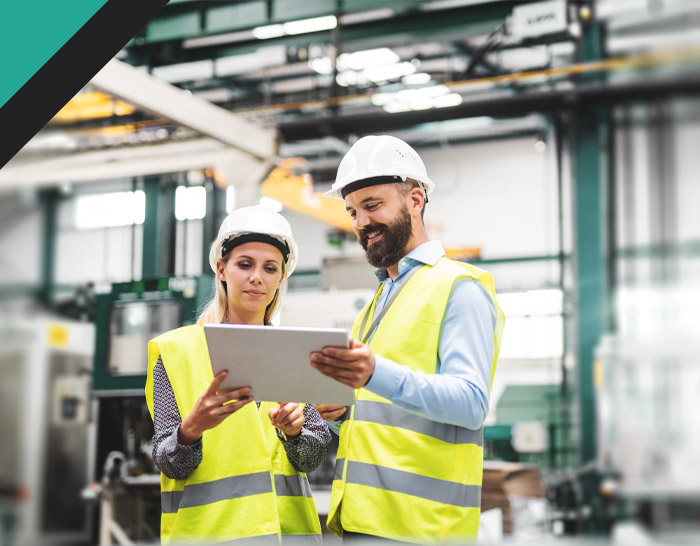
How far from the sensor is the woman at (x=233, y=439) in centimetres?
205

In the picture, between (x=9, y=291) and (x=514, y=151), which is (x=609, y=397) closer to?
(x=9, y=291)

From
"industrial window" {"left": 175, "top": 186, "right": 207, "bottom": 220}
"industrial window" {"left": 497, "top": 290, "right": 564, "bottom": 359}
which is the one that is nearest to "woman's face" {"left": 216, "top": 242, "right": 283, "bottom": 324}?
"industrial window" {"left": 175, "top": 186, "right": 207, "bottom": 220}

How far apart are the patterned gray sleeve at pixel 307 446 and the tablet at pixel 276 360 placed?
0.94ft

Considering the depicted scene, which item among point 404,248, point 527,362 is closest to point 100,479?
point 404,248

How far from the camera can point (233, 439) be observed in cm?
216

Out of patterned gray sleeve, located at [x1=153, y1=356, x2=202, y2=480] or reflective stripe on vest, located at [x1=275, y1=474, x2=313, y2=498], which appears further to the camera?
reflective stripe on vest, located at [x1=275, y1=474, x2=313, y2=498]

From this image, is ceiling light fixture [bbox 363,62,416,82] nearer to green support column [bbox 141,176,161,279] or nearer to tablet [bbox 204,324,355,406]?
green support column [bbox 141,176,161,279]

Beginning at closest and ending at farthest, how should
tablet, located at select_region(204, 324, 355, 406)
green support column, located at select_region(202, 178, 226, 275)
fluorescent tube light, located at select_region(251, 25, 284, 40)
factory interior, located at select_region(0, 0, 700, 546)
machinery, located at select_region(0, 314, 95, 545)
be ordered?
tablet, located at select_region(204, 324, 355, 406)
factory interior, located at select_region(0, 0, 700, 546)
machinery, located at select_region(0, 314, 95, 545)
green support column, located at select_region(202, 178, 226, 275)
fluorescent tube light, located at select_region(251, 25, 284, 40)

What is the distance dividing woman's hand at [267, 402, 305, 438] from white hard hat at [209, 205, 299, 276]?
1.59ft

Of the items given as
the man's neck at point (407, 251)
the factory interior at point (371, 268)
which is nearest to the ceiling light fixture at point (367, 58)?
the factory interior at point (371, 268)

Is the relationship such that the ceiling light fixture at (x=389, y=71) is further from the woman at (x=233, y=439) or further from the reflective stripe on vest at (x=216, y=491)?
the reflective stripe on vest at (x=216, y=491)

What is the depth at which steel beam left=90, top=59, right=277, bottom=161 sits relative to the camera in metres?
5.88

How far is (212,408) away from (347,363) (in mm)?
400

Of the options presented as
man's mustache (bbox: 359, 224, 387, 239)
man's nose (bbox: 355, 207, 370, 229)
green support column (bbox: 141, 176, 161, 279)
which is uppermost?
green support column (bbox: 141, 176, 161, 279)
